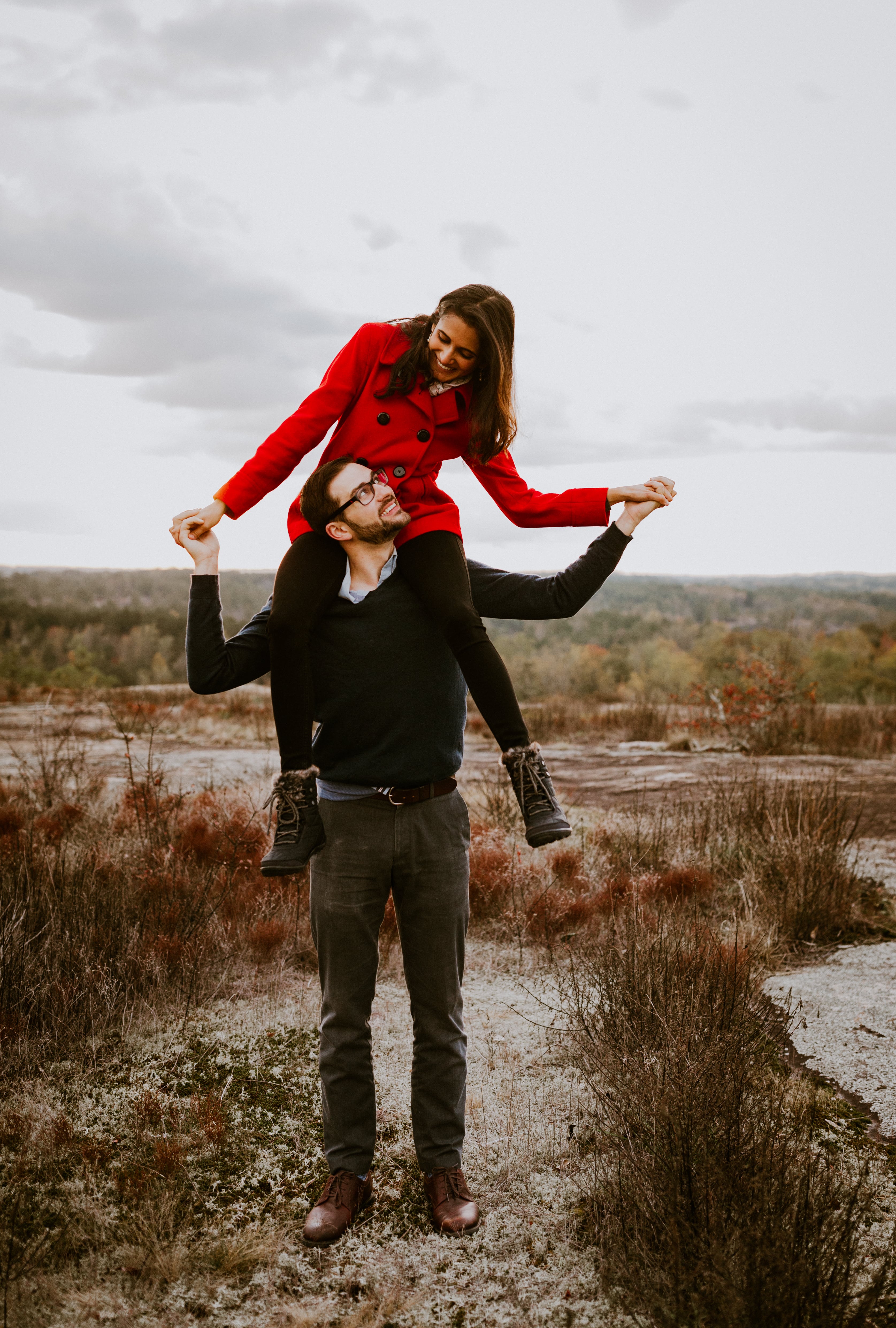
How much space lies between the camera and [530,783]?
2.36 metres

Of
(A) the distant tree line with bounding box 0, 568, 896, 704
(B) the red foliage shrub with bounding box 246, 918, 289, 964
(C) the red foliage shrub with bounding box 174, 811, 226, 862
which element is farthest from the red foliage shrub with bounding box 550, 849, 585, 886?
(A) the distant tree line with bounding box 0, 568, 896, 704

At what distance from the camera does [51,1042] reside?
3252 mm

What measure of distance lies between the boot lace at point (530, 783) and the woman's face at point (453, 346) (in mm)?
1159

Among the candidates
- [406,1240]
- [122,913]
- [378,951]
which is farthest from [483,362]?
[122,913]

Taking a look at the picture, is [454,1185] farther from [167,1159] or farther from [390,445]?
[390,445]

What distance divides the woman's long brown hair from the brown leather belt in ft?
3.46

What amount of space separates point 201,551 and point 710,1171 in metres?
2.03

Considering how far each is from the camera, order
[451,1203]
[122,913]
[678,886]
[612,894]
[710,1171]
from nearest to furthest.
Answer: [710,1171]
[451,1203]
[122,913]
[612,894]
[678,886]

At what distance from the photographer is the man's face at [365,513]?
2.36 meters

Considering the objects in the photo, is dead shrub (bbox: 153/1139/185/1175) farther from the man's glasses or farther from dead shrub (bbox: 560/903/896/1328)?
the man's glasses

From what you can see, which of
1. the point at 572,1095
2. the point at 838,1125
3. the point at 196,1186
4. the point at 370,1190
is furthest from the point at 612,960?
the point at 196,1186

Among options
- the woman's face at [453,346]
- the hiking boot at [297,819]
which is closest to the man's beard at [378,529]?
the woman's face at [453,346]

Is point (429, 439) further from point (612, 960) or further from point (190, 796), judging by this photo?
point (190, 796)

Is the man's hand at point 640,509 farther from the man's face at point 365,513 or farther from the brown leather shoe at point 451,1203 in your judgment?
the brown leather shoe at point 451,1203
